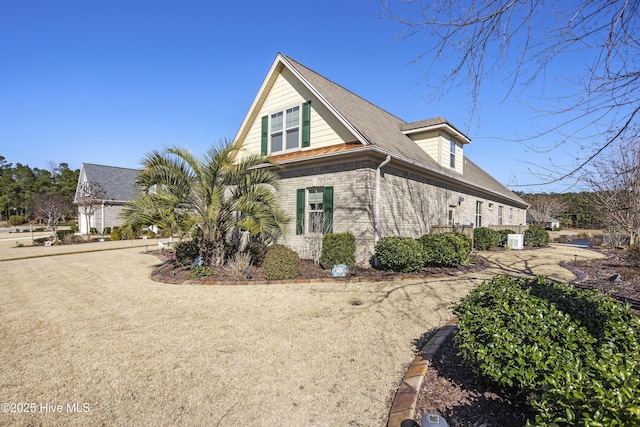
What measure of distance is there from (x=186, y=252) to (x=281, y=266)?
13.0ft

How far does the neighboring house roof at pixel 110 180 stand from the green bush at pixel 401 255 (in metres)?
24.3

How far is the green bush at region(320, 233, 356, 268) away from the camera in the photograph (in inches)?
337

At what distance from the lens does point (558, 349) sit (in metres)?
2.40

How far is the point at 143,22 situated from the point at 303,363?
440 inches

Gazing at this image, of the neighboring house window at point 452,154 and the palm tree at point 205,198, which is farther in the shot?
the neighboring house window at point 452,154

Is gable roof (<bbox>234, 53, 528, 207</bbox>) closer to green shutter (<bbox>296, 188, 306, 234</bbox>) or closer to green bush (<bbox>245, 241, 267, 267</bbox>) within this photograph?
green shutter (<bbox>296, 188, 306, 234</bbox>)

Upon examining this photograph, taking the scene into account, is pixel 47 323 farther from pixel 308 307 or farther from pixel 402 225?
pixel 402 225

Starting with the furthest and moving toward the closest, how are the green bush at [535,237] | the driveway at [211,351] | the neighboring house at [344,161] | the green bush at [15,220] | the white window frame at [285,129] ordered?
the green bush at [15,220] → the green bush at [535,237] → the white window frame at [285,129] → the neighboring house at [344,161] → the driveway at [211,351]

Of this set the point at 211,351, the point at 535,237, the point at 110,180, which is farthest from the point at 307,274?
the point at 110,180

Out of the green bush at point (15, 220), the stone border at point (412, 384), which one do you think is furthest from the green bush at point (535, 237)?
the green bush at point (15, 220)

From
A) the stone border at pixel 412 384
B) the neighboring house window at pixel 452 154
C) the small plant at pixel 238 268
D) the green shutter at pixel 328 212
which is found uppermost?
the neighboring house window at pixel 452 154

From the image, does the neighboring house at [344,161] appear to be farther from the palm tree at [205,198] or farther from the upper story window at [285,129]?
the palm tree at [205,198]

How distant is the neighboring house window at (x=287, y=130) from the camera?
36.4 feet

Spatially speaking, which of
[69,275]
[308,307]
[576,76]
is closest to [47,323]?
[308,307]
